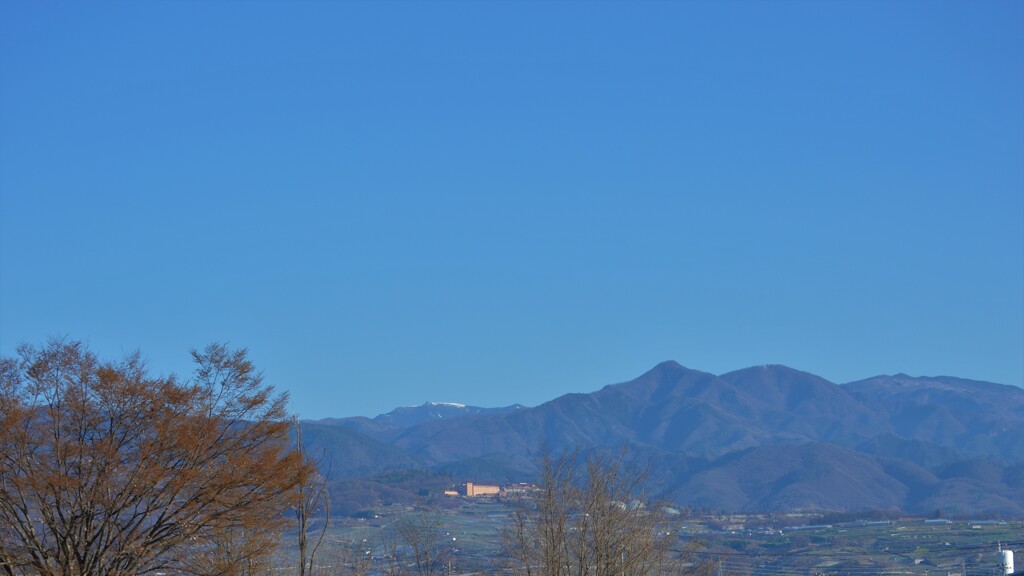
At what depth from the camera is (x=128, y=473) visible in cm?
2692

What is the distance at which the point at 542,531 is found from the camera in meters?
33.8

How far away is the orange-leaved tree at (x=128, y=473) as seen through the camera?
87.5 ft

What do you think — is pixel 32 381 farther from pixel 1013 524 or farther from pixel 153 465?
pixel 1013 524

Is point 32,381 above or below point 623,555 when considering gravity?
above

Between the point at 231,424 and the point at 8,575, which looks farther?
the point at 231,424

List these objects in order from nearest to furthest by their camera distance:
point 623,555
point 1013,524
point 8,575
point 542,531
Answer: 1. point 8,575
2. point 542,531
3. point 623,555
4. point 1013,524

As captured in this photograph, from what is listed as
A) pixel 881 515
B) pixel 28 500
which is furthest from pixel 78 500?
pixel 881 515

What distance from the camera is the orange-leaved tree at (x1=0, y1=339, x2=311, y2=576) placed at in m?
26.7

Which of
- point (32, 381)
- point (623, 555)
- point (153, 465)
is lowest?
point (623, 555)

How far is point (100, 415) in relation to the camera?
91.0 feet

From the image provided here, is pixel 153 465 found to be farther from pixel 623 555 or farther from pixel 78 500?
pixel 623 555

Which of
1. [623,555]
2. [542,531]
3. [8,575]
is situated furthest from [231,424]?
[623,555]

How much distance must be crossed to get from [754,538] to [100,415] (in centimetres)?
11954


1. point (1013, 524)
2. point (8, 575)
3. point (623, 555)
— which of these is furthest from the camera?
point (1013, 524)
